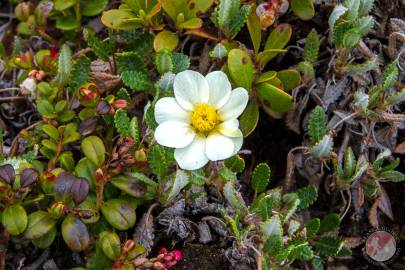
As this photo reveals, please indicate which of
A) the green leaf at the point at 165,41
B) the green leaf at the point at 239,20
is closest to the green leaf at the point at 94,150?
the green leaf at the point at 165,41

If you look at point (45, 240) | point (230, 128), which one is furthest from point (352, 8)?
point (45, 240)

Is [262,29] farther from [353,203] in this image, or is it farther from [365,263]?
[365,263]

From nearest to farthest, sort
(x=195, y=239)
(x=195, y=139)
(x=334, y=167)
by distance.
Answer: (x=195, y=139) < (x=195, y=239) < (x=334, y=167)

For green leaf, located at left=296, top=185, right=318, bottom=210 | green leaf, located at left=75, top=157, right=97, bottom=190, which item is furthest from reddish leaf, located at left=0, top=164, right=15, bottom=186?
green leaf, located at left=296, top=185, right=318, bottom=210

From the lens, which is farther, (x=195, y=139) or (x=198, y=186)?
(x=198, y=186)

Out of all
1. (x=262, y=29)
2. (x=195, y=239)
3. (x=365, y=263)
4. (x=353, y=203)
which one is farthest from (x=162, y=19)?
(x=365, y=263)

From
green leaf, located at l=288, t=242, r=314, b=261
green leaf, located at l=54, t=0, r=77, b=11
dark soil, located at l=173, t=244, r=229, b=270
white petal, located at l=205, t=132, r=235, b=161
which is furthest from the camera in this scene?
green leaf, located at l=54, t=0, r=77, b=11

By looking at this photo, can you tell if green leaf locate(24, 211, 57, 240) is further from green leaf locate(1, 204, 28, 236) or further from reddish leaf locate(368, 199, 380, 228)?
reddish leaf locate(368, 199, 380, 228)
